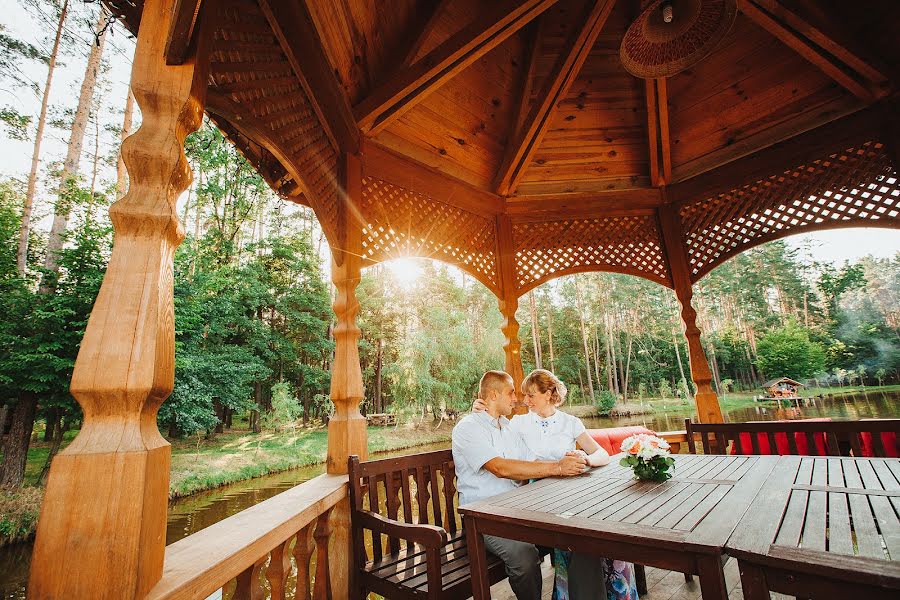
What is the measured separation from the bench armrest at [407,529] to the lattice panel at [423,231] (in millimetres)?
1764

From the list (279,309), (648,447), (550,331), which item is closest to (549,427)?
(648,447)

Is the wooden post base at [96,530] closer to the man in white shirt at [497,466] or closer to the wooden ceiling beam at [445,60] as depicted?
the man in white shirt at [497,466]

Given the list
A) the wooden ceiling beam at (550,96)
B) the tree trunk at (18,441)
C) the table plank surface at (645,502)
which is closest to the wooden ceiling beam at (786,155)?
the wooden ceiling beam at (550,96)

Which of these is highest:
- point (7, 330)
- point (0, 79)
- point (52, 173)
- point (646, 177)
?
point (0, 79)

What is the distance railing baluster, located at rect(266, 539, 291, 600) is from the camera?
1.35 meters

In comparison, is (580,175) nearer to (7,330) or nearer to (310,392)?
(7,330)

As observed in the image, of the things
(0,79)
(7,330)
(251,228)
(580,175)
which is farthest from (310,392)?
(580,175)

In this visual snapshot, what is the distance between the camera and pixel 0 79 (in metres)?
9.16

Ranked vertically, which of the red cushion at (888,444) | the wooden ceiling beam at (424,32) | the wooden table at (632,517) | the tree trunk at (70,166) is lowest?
the red cushion at (888,444)

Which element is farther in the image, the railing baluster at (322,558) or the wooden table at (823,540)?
the railing baluster at (322,558)

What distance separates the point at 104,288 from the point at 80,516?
47 cm

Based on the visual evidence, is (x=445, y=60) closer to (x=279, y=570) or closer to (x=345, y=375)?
(x=345, y=375)

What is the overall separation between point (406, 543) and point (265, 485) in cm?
982

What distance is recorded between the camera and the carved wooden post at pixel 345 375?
205 centimetres
